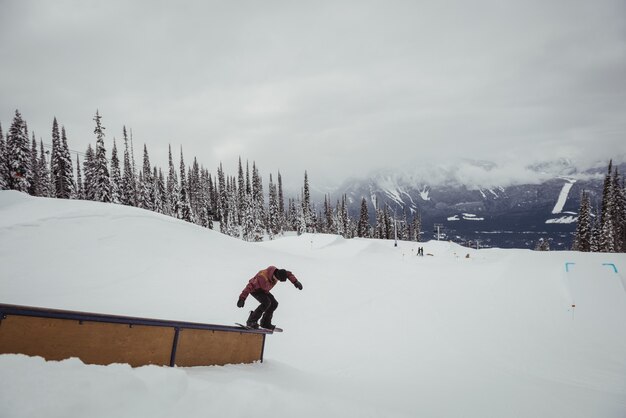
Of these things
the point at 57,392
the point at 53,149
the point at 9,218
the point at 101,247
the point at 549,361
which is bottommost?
the point at 549,361

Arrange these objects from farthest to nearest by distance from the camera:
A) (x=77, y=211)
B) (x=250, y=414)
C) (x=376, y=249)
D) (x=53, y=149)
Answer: (x=53, y=149), (x=376, y=249), (x=77, y=211), (x=250, y=414)

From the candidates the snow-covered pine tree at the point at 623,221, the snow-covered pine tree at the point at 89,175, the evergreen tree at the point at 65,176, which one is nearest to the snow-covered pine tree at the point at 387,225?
the snow-covered pine tree at the point at 623,221

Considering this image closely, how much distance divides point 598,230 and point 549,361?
63348 mm

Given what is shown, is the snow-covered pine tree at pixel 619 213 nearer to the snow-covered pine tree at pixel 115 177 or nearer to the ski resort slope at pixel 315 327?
the ski resort slope at pixel 315 327

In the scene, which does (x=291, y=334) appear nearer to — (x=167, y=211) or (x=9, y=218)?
(x=9, y=218)

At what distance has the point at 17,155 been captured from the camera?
43.0 m

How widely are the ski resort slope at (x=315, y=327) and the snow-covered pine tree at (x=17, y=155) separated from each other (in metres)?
33.8

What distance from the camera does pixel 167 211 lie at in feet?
279

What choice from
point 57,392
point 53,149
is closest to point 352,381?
point 57,392

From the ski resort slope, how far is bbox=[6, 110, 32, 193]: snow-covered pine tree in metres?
33.8

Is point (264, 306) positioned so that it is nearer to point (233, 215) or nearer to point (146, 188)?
point (146, 188)

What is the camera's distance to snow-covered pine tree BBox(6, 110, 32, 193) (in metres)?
42.7

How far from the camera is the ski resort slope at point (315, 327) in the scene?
389 cm

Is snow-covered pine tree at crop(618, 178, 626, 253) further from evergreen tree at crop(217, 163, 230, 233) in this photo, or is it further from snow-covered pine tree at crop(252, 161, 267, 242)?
evergreen tree at crop(217, 163, 230, 233)
